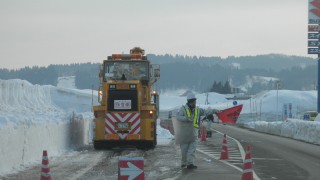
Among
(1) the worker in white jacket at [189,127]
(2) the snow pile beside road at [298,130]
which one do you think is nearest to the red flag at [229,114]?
(1) the worker in white jacket at [189,127]

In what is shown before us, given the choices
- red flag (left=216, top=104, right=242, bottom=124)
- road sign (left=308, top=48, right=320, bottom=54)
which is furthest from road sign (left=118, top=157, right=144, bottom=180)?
road sign (left=308, top=48, right=320, bottom=54)

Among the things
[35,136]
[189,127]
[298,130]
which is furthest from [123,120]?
[298,130]

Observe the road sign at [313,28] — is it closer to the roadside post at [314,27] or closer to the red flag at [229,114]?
the roadside post at [314,27]

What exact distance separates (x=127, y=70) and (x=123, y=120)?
2.37m

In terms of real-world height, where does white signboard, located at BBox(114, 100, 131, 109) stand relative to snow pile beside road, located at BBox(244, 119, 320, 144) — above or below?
above

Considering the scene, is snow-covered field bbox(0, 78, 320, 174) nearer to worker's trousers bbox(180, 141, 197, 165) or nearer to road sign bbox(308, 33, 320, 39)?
worker's trousers bbox(180, 141, 197, 165)

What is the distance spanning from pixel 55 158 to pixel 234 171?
21.9 feet

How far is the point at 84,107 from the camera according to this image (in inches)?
3890

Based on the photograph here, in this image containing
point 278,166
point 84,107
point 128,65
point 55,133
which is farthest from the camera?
point 84,107

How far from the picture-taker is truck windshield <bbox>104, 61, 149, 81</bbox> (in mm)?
25906

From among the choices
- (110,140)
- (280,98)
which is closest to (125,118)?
(110,140)

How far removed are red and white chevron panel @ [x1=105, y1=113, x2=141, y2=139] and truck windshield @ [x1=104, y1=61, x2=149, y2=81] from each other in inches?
76.7

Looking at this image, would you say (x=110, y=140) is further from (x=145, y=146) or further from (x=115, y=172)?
(x=115, y=172)

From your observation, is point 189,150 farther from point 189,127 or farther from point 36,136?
point 36,136
